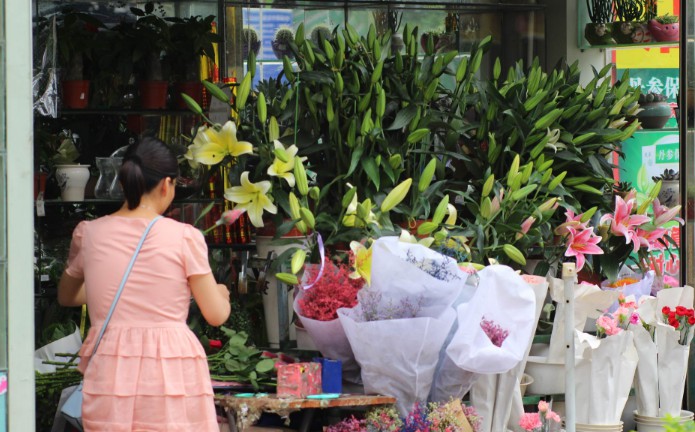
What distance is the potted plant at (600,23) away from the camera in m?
6.46

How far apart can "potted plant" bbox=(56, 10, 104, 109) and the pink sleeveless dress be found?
2.49 metres

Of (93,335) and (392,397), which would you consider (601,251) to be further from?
(93,335)

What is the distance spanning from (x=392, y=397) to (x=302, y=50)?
1.62 m

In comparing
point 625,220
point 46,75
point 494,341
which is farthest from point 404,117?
point 46,75

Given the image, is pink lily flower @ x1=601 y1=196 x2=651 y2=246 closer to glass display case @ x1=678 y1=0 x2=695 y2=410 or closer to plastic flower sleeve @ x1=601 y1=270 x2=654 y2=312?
plastic flower sleeve @ x1=601 y1=270 x2=654 y2=312

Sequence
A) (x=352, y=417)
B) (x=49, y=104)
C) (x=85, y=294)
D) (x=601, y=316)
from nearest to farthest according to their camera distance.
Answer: (x=85, y=294), (x=352, y=417), (x=601, y=316), (x=49, y=104)

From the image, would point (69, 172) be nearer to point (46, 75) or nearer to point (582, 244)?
point (46, 75)

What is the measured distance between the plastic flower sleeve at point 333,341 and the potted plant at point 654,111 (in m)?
2.58

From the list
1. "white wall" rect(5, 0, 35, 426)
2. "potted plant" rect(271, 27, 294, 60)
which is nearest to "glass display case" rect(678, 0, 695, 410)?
"potted plant" rect(271, 27, 294, 60)

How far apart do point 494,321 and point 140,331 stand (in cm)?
130

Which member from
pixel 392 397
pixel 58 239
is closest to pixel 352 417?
pixel 392 397

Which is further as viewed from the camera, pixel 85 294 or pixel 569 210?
pixel 569 210

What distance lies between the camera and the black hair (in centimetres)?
348

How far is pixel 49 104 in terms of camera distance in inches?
224
